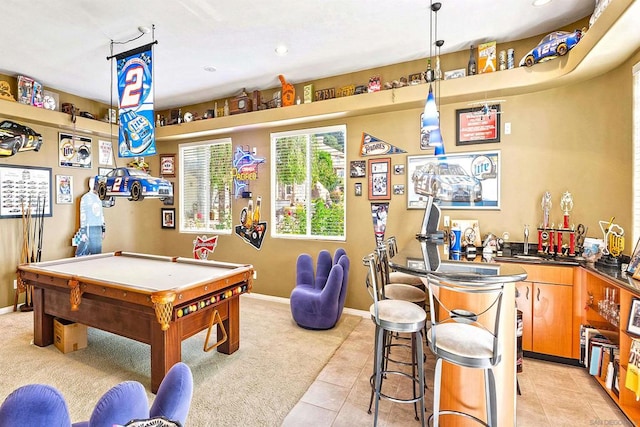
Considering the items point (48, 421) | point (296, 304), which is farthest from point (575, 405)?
point (48, 421)

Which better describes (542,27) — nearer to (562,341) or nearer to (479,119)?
(479,119)

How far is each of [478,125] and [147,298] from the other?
12.0 feet

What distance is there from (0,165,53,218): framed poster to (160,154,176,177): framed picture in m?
1.60

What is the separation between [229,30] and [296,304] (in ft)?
10.0

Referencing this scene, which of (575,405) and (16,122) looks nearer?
(575,405)

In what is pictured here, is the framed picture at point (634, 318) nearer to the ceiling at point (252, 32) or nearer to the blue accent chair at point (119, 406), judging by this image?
the ceiling at point (252, 32)

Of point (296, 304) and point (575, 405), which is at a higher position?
point (296, 304)

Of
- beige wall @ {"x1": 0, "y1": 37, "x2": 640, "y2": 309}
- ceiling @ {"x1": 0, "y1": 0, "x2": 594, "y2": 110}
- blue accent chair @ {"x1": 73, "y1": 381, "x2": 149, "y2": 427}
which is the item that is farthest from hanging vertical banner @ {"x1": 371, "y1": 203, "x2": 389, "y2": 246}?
blue accent chair @ {"x1": 73, "y1": 381, "x2": 149, "y2": 427}

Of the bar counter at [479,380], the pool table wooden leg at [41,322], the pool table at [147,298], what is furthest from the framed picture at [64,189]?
the bar counter at [479,380]

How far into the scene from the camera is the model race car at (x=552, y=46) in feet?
9.31

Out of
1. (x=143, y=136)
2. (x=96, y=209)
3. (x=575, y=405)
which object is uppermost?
(x=143, y=136)

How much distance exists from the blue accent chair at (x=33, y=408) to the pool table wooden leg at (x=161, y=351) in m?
1.66

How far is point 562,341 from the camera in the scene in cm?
284

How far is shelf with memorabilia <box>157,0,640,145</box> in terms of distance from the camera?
90.7 inches
